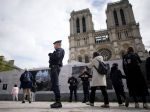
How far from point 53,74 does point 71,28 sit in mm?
44220

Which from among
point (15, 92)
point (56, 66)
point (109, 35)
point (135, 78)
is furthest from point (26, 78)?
point (109, 35)

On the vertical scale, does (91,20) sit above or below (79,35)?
above

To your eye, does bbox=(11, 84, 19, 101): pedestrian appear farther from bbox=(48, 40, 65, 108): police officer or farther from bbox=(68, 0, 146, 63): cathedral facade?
bbox=(68, 0, 146, 63): cathedral facade

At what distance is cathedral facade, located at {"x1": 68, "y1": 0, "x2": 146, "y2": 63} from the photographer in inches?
1603

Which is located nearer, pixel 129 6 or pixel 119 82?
pixel 119 82

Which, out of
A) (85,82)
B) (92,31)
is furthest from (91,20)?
(85,82)

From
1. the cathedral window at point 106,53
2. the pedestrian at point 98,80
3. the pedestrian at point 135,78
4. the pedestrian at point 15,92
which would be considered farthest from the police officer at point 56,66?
the cathedral window at point 106,53

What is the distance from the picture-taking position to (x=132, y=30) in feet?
137

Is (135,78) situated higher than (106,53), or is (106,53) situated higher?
(106,53)

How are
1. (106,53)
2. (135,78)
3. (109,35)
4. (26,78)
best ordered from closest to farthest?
(135,78)
(26,78)
(106,53)
(109,35)

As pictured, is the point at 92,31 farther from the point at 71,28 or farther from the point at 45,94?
the point at 45,94

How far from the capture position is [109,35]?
4350cm

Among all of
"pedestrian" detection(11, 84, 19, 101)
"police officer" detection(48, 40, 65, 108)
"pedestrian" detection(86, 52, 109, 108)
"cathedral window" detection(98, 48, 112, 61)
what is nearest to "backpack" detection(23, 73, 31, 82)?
"police officer" detection(48, 40, 65, 108)

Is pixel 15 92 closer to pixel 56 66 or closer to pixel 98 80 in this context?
pixel 56 66
